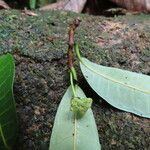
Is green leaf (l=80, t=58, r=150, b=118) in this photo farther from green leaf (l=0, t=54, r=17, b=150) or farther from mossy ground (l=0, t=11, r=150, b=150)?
green leaf (l=0, t=54, r=17, b=150)

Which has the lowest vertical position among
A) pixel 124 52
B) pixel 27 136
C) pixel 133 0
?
pixel 27 136

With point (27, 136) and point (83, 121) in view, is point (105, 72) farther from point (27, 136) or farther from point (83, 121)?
→ point (27, 136)

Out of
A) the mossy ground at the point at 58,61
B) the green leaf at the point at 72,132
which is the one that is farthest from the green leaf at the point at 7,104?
the green leaf at the point at 72,132

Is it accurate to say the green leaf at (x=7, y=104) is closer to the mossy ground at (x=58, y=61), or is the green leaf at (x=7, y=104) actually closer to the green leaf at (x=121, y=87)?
the mossy ground at (x=58, y=61)

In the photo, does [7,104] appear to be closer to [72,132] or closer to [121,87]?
[72,132]

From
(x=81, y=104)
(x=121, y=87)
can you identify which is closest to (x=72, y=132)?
(x=81, y=104)

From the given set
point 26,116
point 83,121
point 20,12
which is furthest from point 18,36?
point 83,121
